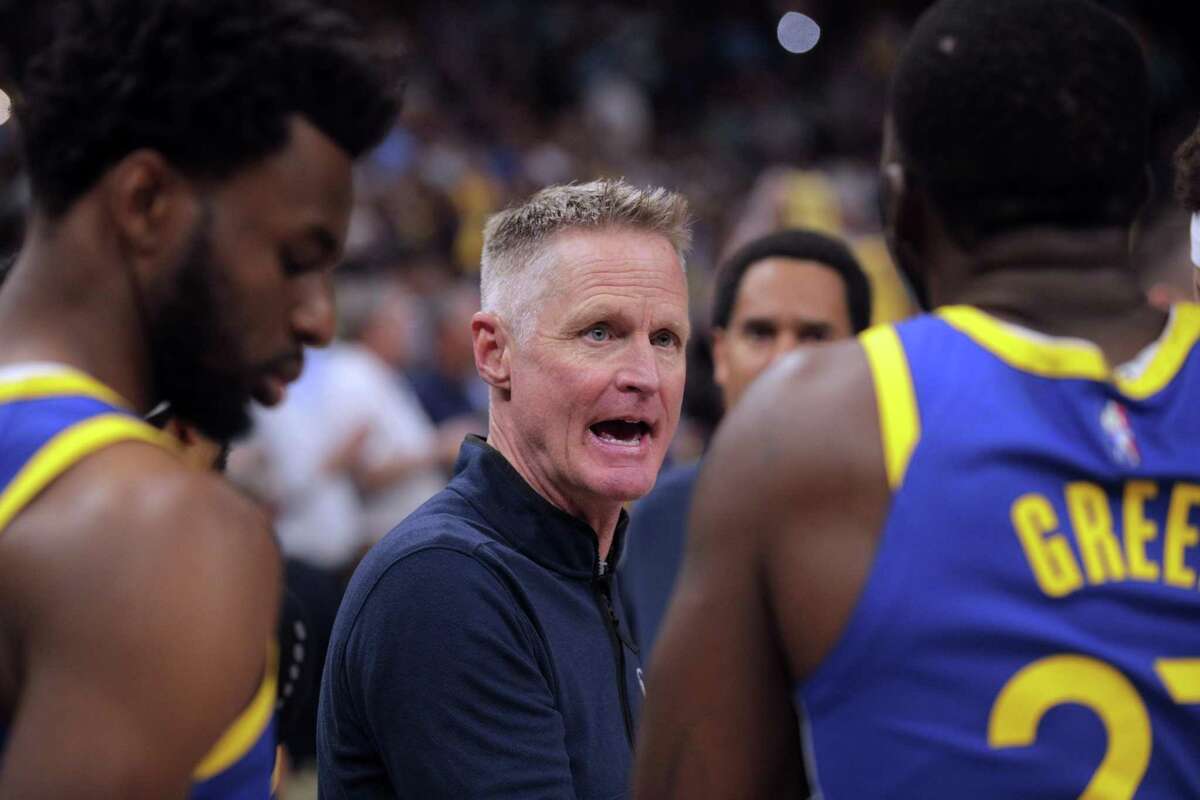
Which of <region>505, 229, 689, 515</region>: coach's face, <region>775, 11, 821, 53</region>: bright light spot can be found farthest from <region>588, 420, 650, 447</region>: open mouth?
<region>775, 11, 821, 53</region>: bright light spot

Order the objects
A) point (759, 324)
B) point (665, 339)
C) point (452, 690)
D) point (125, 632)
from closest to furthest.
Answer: point (125, 632)
point (452, 690)
point (665, 339)
point (759, 324)

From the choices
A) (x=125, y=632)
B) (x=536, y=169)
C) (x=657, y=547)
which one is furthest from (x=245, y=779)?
(x=536, y=169)

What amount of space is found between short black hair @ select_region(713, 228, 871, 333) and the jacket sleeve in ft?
7.56

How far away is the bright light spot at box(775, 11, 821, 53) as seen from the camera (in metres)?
18.1

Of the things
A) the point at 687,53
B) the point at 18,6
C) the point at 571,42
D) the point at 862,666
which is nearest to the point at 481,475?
the point at 862,666

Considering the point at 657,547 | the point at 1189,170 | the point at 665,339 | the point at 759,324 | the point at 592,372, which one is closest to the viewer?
the point at 1189,170

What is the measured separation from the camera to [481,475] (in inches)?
102

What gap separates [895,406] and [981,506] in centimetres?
14

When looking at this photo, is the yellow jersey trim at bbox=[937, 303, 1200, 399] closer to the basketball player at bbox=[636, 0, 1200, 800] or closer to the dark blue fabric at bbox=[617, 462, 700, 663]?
the basketball player at bbox=[636, 0, 1200, 800]

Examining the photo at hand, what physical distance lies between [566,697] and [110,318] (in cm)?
103

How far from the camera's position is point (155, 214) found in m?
1.65

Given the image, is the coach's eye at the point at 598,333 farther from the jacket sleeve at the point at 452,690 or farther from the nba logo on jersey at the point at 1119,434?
the nba logo on jersey at the point at 1119,434

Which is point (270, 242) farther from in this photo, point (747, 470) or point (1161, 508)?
point (1161, 508)

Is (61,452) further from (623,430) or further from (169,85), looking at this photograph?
(623,430)
